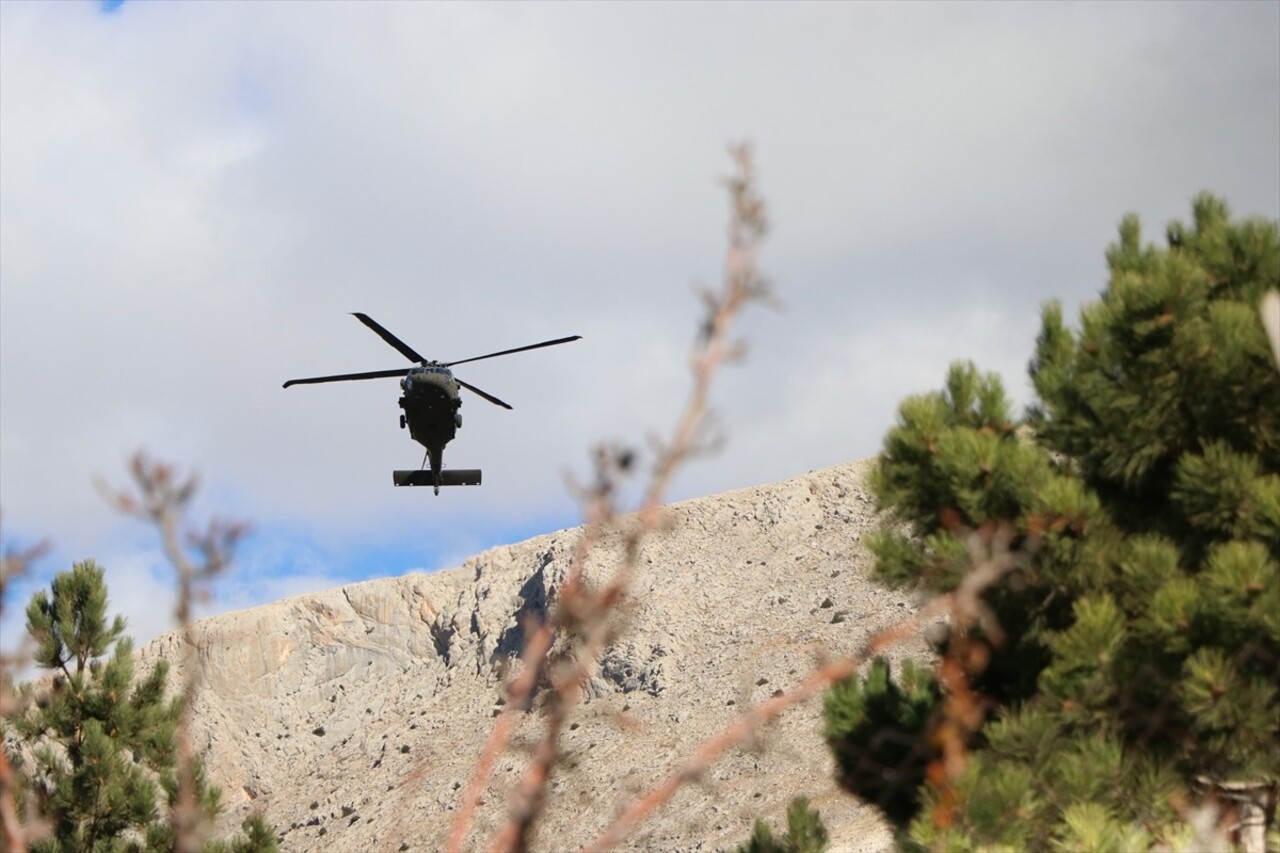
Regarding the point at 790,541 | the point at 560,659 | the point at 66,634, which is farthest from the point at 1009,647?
the point at 790,541

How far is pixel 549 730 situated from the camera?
1.55 m

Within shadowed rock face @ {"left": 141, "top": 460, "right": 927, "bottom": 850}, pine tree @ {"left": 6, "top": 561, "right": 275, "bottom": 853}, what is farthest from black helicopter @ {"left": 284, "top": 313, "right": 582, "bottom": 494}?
shadowed rock face @ {"left": 141, "top": 460, "right": 927, "bottom": 850}

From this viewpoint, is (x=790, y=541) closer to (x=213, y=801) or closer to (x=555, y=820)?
(x=555, y=820)

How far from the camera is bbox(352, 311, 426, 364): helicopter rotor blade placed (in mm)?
25594

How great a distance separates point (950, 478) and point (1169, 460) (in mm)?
1910

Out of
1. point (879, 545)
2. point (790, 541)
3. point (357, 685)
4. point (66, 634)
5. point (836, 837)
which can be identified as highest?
point (790, 541)

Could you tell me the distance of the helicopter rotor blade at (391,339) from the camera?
2559 centimetres

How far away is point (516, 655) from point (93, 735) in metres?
37.6

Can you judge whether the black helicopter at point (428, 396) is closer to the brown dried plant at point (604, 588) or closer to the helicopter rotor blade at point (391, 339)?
the helicopter rotor blade at point (391, 339)

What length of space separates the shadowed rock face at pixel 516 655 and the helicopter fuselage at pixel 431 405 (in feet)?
60.7

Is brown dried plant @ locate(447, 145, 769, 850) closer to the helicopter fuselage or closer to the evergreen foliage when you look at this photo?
the evergreen foliage

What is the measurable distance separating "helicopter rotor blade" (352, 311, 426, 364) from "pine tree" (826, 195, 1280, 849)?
650 inches

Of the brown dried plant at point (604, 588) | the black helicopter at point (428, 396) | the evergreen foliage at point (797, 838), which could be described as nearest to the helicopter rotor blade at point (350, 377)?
the black helicopter at point (428, 396)

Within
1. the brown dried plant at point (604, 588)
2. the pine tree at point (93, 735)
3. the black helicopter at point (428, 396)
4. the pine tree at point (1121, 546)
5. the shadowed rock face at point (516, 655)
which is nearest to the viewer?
the brown dried plant at point (604, 588)
